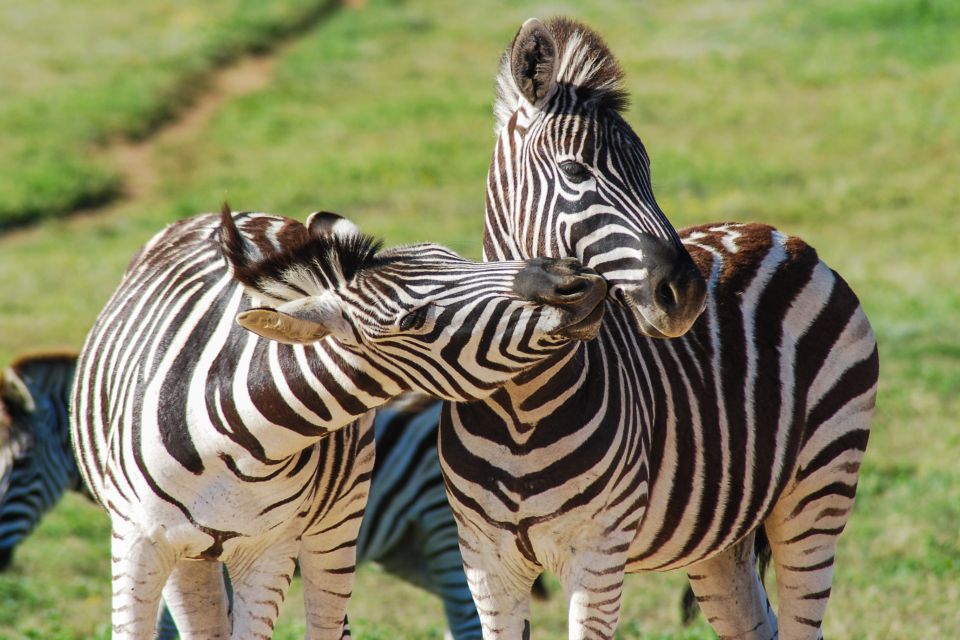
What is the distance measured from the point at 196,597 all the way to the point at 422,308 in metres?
1.91

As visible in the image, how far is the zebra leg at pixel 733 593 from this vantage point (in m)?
5.33

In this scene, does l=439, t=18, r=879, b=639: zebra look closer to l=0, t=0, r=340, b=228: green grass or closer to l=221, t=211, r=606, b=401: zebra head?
l=221, t=211, r=606, b=401: zebra head

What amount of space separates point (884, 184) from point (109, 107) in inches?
578

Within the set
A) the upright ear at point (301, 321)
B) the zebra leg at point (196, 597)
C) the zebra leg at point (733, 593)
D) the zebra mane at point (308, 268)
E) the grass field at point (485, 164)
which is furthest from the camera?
the grass field at point (485, 164)

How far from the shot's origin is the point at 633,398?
4.30m

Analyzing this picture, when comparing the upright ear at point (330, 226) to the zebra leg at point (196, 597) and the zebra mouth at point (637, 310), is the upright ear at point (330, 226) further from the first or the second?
the zebra leg at point (196, 597)

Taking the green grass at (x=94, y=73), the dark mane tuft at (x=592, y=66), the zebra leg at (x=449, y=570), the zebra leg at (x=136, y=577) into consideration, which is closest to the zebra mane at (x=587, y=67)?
the dark mane tuft at (x=592, y=66)

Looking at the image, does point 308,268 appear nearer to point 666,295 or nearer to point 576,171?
point 576,171

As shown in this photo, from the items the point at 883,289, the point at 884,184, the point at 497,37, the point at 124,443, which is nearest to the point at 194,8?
the point at 497,37

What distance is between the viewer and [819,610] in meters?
4.99

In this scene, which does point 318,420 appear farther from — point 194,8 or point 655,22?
point 194,8

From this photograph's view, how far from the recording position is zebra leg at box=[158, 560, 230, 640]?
4.84m

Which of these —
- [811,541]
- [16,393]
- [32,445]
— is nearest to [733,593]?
[811,541]

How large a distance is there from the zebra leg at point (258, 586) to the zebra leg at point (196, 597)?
508 mm
